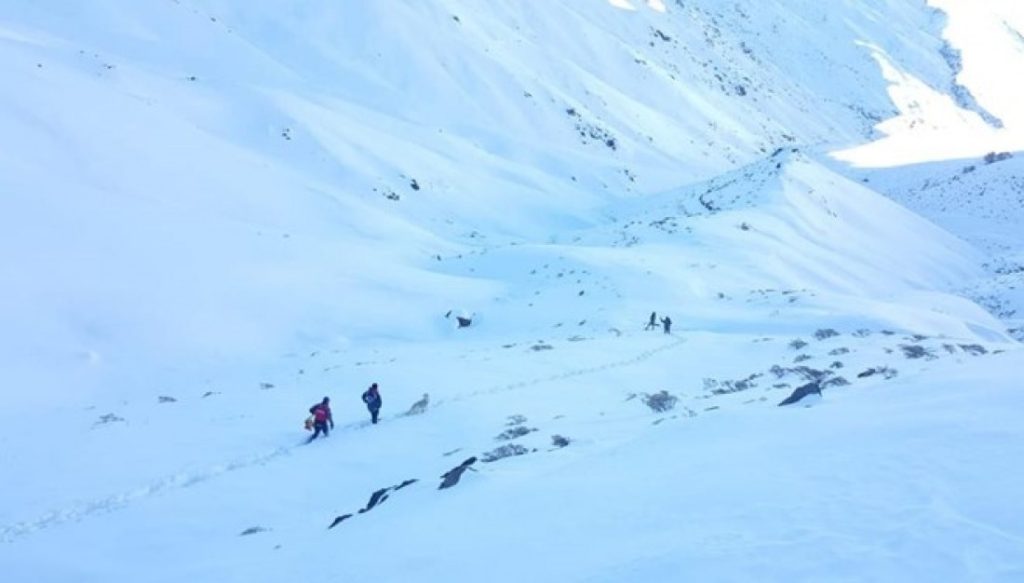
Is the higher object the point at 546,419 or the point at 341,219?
the point at 341,219

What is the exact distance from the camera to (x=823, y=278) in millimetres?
44812

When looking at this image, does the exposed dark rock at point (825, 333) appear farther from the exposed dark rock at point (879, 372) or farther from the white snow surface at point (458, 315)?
the exposed dark rock at point (879, 372)

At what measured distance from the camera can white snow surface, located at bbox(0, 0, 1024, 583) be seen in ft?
34.1

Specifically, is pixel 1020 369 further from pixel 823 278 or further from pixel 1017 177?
pixel 1017 177

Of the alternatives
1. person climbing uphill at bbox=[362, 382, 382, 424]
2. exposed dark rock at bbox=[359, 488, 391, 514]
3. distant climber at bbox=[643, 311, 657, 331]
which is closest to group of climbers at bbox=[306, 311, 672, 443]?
person climbing uphill at bbox=[362, 382, 382, 424]

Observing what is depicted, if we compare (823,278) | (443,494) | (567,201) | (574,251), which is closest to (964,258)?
(823,278)

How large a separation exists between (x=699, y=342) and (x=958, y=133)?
9659 cm

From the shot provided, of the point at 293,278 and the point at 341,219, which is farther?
the point at 341,219

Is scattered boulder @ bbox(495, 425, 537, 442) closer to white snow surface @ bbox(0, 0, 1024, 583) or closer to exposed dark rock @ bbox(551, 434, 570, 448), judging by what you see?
white snow surface @ bbox(0, 0, 1024, 583)

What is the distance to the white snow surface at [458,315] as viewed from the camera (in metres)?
10.4

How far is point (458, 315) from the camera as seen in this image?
113 feet

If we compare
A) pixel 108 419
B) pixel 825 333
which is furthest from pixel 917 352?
pixel 108 419

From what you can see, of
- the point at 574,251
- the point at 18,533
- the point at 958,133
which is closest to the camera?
the point at 18,533

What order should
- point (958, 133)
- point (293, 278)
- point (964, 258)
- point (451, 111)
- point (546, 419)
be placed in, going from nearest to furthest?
point (546, 419) < point (293, 278) < point (964, 258) < point (451, 111) < point (958, 133)
